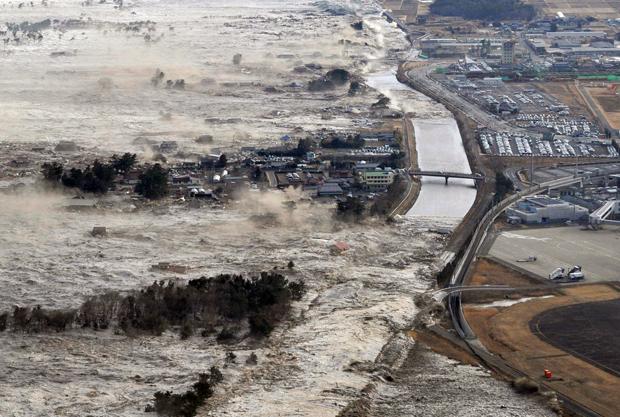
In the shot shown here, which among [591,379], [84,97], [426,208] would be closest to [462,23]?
[84,97]

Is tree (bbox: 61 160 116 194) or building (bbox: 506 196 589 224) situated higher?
building (bbox: 506 196 589 224)

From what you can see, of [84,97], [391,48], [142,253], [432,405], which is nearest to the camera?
[432,405]

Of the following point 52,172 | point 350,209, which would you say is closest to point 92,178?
point 52,172

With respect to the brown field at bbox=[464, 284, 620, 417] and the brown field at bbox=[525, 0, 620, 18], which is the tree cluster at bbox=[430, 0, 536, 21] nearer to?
the brown field at bbox=[525, 0, 620, 18]

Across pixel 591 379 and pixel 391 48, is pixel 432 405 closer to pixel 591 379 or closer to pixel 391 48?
pixel 591 379

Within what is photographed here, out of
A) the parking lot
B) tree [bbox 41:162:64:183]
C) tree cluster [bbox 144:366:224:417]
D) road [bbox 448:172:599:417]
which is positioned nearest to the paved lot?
road [bbox 448:172:599:417]
